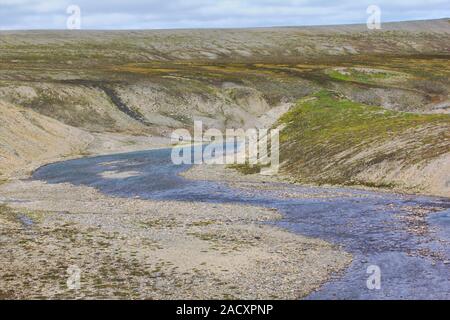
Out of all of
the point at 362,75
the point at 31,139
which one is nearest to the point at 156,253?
the point at 31,139

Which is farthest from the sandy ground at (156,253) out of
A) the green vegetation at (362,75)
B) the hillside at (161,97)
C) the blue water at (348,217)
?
the green vegetation at (362,75)

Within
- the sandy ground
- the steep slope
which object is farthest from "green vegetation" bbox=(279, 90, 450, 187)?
the steep slope

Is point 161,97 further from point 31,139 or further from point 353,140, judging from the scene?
point 353,140

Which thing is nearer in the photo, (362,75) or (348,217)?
(348,217)

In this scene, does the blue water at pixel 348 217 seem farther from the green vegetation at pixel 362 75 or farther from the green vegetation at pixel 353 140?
the green vegetation at pixel 362 75

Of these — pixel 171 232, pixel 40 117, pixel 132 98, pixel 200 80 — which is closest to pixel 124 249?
pixel 171 232

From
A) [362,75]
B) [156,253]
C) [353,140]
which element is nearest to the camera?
[156,253]

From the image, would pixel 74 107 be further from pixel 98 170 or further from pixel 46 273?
pixel 46 273
